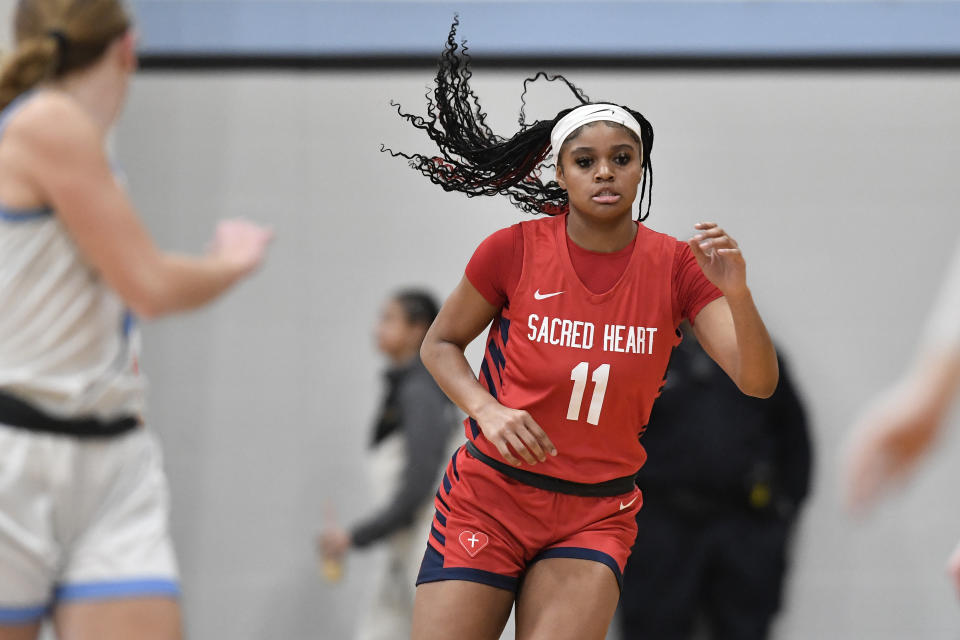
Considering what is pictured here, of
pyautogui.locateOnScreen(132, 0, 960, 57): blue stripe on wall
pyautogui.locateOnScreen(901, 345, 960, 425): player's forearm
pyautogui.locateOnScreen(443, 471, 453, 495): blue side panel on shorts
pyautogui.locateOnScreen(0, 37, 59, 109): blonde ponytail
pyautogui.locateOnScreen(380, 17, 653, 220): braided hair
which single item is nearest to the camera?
pyautogui.locateOnScreen(901, 345, 960, 425): player's forearm

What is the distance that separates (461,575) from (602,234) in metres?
0.92

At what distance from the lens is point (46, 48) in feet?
8.20

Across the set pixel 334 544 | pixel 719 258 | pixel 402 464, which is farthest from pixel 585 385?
pixel 334 544

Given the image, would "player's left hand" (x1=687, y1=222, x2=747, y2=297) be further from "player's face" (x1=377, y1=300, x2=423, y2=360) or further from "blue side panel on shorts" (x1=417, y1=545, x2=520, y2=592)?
"player's face" (x1=377, y1=300, x2=423, y2=360)

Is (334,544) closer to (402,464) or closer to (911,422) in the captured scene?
(402,464)

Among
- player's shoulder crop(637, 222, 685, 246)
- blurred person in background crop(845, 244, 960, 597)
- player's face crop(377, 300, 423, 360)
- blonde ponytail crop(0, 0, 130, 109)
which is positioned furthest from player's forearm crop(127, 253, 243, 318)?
player's face crop(377, 300, 423, 360)

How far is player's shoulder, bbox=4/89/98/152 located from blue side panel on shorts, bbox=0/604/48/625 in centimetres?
89

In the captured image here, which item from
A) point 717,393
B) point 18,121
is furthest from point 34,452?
point 717,393

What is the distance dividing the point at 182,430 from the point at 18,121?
4.28 metres

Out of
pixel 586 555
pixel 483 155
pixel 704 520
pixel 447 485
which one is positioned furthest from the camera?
pixel 704 520

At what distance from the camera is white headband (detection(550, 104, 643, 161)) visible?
10.2ft

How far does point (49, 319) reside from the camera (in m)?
2.45

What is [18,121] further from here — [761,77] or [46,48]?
[761,77]

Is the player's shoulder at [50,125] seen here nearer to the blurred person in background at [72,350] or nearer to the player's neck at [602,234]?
the blurred person in background at [72,350]
